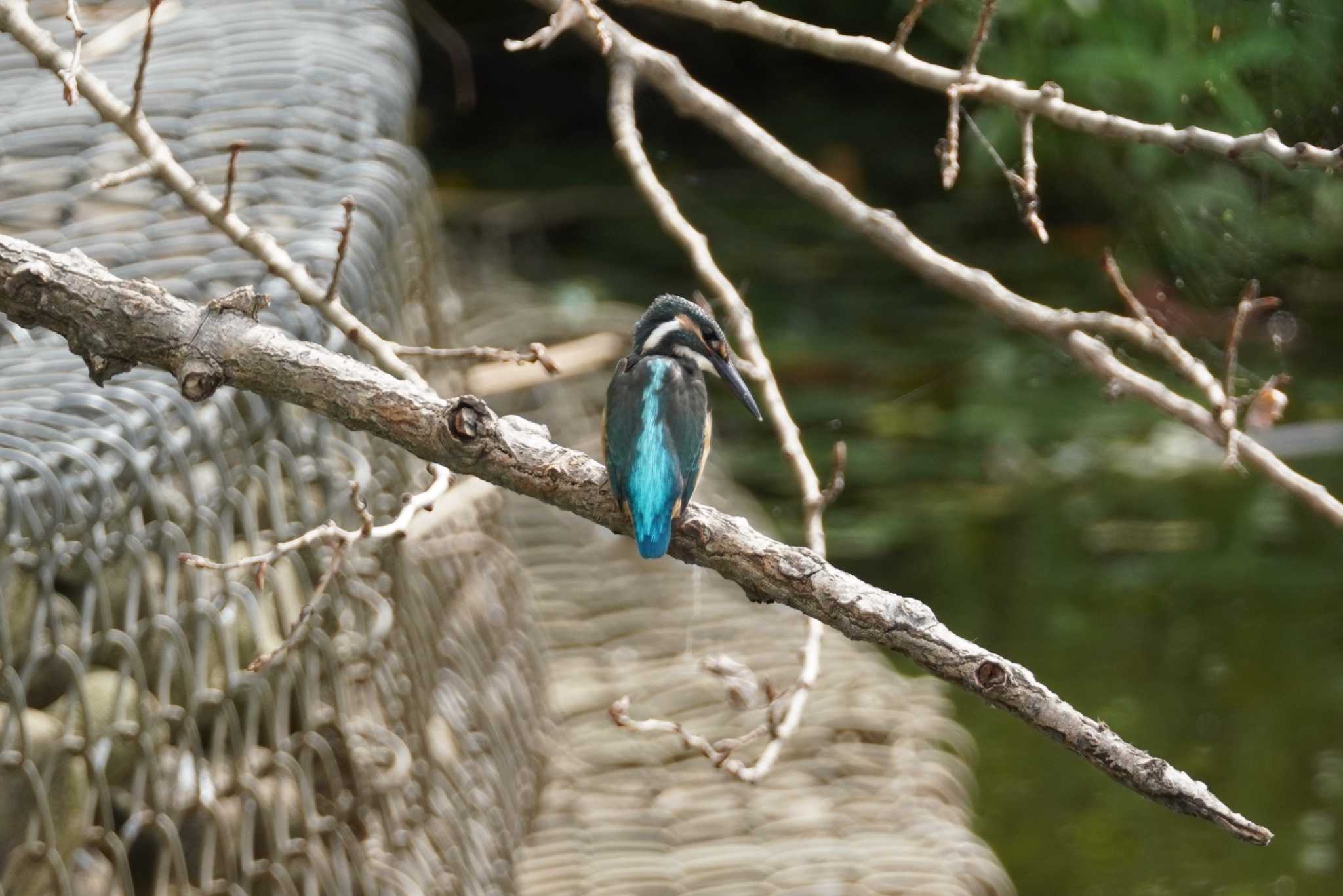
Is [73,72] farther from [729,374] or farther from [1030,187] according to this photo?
[1030,187]

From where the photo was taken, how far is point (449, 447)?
50.3 inches

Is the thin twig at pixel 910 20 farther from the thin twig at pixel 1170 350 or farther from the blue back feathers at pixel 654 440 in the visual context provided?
the blue back feathers at pixel 654 440

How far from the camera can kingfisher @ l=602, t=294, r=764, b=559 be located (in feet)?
4.63

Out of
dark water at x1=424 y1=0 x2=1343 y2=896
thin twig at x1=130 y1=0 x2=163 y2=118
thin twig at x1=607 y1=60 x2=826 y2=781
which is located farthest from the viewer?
dark water at x1=424 y1=0 x2=1343 y2=896

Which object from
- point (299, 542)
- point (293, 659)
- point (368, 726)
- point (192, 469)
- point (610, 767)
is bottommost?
point (610, 767)

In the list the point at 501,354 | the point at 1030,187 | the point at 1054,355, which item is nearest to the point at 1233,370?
the point at 1030,187

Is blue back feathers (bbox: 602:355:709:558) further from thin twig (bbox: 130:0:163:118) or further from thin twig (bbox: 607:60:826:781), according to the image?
thin twig (bbox: 130:0:163:118)

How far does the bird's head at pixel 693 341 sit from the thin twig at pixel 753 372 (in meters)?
0.15

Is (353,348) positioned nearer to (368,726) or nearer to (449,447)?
(368,726)

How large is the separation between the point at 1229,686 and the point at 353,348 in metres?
2.59

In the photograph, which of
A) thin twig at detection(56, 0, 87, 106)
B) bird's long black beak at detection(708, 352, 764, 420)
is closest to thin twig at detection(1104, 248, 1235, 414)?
bird's long black beak at detection(708, 352, 764, 420)

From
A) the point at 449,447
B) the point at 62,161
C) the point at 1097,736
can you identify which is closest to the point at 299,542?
the point at 449,447

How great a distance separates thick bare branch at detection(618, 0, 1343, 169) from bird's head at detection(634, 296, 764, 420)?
1.52ft

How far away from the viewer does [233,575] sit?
6.54ft
